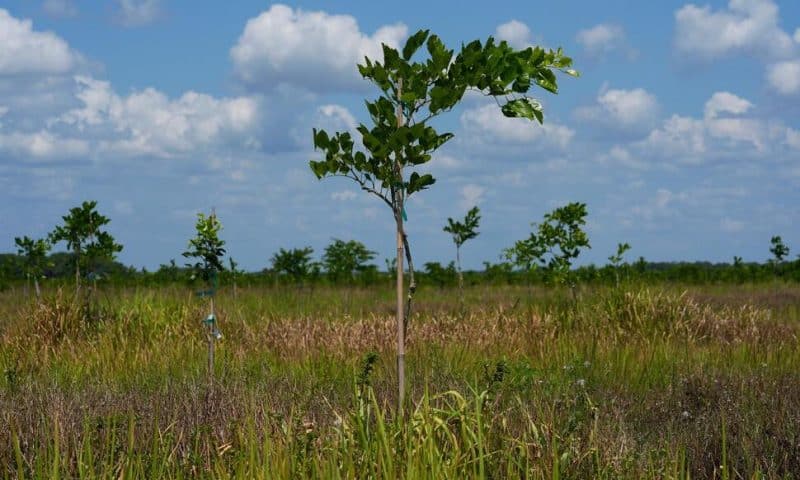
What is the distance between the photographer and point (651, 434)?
17.3ft

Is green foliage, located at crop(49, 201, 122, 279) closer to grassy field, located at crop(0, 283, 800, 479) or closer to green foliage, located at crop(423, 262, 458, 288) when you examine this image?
grassy field, located at crop(0, 283, 800, 479)

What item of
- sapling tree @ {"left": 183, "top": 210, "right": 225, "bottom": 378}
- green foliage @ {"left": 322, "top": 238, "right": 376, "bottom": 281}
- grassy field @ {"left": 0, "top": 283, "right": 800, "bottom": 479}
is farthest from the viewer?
green foliage @ {"left": 322, "top": 238, "right": 376, "bottom": 281}

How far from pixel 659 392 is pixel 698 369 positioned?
530mm

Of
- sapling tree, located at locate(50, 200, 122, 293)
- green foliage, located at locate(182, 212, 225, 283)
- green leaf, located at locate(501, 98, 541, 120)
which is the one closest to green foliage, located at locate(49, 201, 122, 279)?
sapling tree, located at locate(50, 200, 122, 293)

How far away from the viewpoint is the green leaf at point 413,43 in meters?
3.99

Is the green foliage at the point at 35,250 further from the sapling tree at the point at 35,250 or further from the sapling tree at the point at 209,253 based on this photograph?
the sapling tree at the point at 209,253

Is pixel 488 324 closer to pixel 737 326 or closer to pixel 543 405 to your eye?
pixel 737 326

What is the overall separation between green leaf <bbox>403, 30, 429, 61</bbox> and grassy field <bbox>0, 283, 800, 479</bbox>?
1.56 m

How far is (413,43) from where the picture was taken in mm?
4000

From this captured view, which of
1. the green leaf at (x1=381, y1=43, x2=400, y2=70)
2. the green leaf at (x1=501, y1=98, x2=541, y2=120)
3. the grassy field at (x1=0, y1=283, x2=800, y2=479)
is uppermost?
the green leaf at (x1=381, y1=43, x2=400, y2=70)

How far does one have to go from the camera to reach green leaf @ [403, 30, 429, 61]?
3990 millimetres

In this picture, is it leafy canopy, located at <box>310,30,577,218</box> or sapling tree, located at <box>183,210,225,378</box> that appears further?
sapling tree, located at <box>183,210,225,378</box>

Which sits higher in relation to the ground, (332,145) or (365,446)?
(332,145)

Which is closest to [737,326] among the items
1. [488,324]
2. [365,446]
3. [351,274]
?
[488,324]
